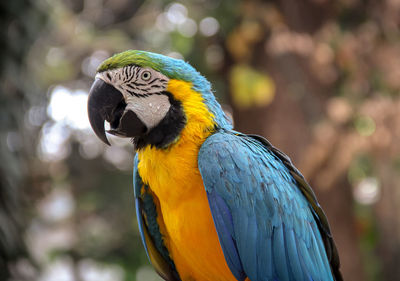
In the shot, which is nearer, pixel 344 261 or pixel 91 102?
pixel 91 102

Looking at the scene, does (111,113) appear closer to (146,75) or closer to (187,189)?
(146,75)

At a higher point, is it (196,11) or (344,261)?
(196,11)

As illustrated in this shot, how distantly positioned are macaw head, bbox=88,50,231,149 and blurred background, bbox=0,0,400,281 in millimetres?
1731

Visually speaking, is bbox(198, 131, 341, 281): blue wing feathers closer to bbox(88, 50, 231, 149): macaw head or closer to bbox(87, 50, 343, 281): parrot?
bbox(87, 50, 343, 281): parrot

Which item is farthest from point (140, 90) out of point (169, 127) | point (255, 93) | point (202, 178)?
point (255, 93)

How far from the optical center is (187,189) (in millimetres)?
1175

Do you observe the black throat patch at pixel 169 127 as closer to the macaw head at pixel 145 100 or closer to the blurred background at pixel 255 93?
the macaw head at pixel 145 100

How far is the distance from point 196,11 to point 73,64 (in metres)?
1.76

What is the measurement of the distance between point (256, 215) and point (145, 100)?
450mm

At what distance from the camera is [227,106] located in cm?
358

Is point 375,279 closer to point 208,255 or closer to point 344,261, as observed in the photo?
point 344,261

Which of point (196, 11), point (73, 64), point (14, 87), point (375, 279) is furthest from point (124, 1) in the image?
point (375, 279)

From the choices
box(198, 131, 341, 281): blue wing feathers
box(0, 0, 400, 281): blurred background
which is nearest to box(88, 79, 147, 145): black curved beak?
box(198, 131, 341, 281): blue wing feathers

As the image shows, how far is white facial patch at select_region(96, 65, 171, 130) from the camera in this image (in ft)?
3.75
